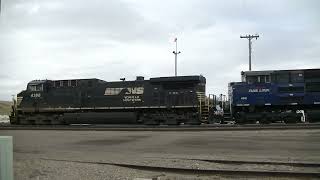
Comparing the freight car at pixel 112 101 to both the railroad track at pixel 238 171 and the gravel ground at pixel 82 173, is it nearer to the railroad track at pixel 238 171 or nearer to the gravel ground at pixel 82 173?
the railroad track at pixel 238 171

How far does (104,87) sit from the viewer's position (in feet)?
104

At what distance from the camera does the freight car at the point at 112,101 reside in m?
29.0

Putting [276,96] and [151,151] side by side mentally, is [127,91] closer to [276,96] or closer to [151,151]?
[276,96]

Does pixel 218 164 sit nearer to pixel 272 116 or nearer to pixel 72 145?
pixel 72 145

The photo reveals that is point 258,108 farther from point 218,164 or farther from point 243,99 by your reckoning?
point 218,164

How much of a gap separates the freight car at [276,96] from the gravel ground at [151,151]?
28.6ft

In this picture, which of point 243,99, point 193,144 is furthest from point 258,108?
point 193,144

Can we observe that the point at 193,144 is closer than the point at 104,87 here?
Yes

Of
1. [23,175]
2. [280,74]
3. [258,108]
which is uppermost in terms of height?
[280,74]

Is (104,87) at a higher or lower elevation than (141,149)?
higher

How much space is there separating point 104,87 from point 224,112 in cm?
868

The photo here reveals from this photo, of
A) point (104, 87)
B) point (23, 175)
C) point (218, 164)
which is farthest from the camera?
point (104, 87)

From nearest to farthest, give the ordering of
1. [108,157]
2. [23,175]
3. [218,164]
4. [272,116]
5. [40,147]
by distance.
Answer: [23,175] < [218,164] < [108,157] < [40,147] < [272,116]

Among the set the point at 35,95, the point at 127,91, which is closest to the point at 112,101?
the point at 127,91
